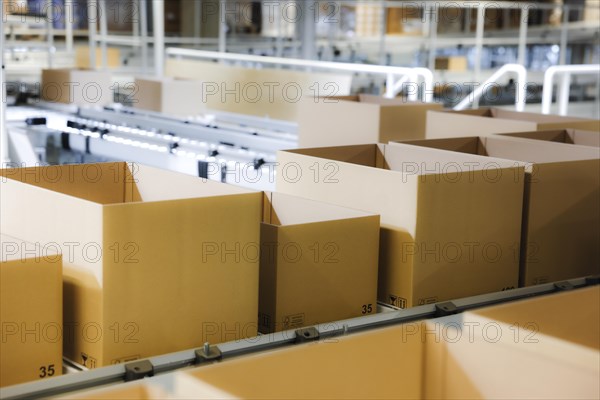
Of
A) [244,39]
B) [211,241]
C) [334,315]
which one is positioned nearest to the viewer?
[211,241]

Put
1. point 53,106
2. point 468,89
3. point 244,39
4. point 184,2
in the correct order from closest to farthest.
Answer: point 53,106 → point 468,89 → point 244,39 → point 184,2

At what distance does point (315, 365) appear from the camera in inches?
48.1

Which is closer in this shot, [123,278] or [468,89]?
[123,278]

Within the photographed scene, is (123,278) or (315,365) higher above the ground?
(123,278)

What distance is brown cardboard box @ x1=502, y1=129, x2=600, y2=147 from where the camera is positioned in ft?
7.92

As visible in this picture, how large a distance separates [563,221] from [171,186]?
89 centimetres

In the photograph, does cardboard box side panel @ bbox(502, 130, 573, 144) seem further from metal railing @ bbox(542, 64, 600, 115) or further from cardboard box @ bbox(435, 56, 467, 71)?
cardboard box @ bbox(435, 56, 467, 71)

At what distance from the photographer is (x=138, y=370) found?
1.20 m

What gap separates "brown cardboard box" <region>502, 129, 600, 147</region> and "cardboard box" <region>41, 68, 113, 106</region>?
3129 millimetres

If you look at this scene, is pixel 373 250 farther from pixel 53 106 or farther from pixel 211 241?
pixel 53 106

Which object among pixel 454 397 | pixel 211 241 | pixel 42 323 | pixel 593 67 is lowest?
pixel 454 397

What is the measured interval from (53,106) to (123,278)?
3.87 meters

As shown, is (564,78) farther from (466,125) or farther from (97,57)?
(97,57)

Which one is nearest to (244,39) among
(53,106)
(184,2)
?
(184,2)
